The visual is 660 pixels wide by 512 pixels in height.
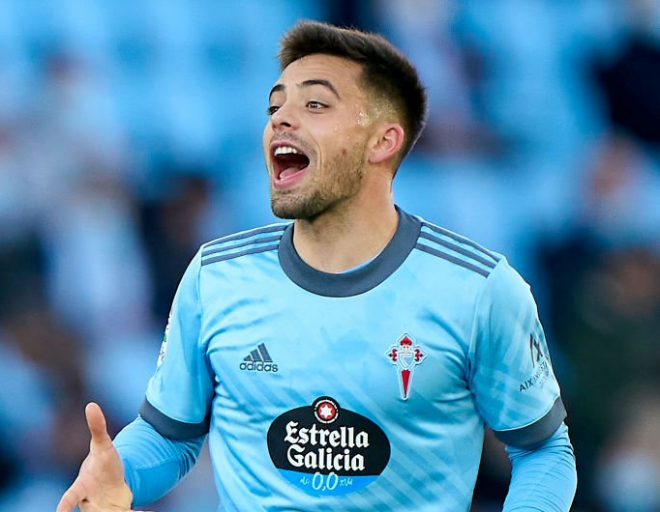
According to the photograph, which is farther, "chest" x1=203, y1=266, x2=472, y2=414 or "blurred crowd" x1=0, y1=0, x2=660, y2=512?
"blurred crowd" x1=0, y1=0, x2=660, y2=512

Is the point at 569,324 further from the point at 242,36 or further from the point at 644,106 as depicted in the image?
the point at 242,36

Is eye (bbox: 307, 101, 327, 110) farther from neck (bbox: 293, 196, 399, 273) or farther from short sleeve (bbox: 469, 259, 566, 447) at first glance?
short sleeve (bbox: 469, 259, 566, 447)

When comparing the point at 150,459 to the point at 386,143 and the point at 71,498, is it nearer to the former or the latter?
the point at 71,498

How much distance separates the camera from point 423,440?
3.26 m

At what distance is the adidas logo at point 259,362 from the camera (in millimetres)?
3330

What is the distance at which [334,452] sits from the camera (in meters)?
3.25

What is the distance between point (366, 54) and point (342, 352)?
86 cm

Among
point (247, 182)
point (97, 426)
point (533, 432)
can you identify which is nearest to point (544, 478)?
point (533, 432)

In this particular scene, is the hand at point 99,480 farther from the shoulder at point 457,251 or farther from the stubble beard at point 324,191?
the shoulder at point 457,251

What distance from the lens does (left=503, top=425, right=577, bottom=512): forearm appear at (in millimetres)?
3238

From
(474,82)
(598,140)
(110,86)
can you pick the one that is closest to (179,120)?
(110,86)

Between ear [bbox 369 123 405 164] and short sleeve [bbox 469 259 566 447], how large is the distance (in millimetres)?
466

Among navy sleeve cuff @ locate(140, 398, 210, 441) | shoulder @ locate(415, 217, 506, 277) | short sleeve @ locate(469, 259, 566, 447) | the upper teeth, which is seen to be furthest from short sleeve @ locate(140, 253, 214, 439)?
short sleeve @ locate(469, 259, 566, 447)

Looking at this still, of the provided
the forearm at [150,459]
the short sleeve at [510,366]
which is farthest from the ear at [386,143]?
the forearm at [150,459]
